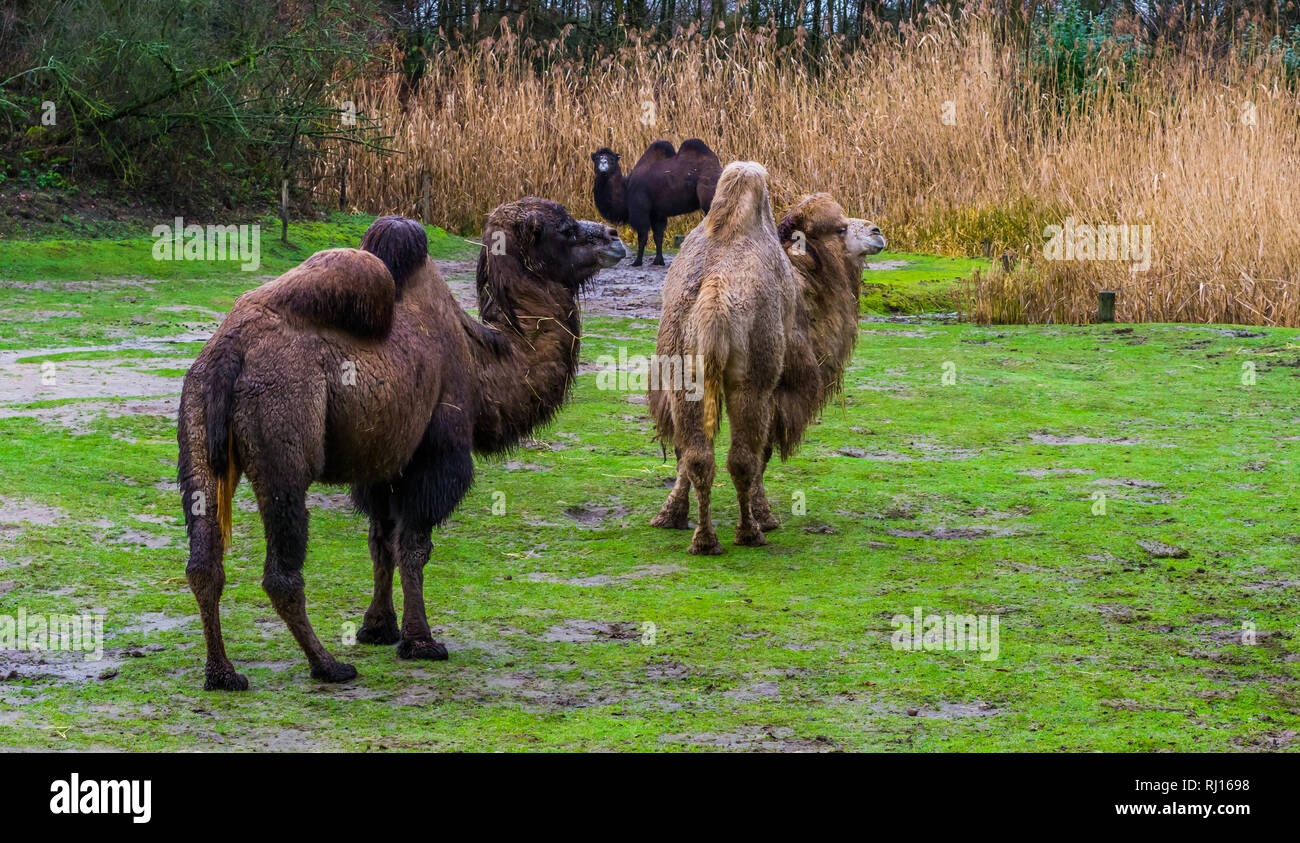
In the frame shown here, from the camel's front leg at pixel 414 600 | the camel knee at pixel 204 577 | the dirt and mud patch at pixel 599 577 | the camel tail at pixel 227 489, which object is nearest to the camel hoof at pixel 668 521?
the dirt and mud patch at pixel 599 577

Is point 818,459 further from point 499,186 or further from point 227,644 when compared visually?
point 499,186

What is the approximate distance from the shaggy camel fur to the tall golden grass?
805cm

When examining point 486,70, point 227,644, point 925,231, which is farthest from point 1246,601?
point 486,70

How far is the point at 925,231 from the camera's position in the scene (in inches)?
774

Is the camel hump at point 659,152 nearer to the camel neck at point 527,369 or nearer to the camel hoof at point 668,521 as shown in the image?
the camel hoof at point 668,521

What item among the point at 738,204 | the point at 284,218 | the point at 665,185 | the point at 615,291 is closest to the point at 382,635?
the point at 738,204

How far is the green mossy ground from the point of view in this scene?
16.2 feet

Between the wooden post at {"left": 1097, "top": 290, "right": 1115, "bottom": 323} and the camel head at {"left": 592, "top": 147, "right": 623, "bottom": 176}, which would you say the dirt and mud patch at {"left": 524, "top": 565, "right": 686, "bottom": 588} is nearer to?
the wooden post at {"left": 1097, "top": 290, "right": 1115, "bottom": 323}

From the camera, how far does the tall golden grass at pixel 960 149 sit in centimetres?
1505

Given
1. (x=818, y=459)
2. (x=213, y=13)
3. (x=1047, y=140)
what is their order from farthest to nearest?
(x=1047, y=140)
(x=213, y=13)
(x=818, y=459)

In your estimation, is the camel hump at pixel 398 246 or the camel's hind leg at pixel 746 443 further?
the camel's hind leg at pixel 746 443

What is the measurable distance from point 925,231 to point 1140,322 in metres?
5.16

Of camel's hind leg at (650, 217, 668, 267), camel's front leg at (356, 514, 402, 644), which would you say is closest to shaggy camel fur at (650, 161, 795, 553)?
camel's front leg at (356, 514, 402, 644)

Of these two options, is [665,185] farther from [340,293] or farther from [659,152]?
[340,293]
